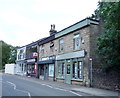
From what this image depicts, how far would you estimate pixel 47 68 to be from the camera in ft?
86.5

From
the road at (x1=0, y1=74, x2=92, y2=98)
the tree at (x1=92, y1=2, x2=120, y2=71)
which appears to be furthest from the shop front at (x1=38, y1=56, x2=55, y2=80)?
the tree at (x1=92, y1=2, x2=120, y2=71)

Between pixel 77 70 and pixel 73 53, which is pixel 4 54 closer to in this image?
pixel 73 53

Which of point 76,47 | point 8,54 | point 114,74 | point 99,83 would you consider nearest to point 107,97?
point 114,74

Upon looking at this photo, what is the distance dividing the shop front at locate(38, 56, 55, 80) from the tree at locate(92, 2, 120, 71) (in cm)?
1118

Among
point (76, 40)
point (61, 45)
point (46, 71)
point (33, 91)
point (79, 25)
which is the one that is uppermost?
point (79, 25)

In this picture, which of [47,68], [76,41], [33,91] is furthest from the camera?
[47,68]

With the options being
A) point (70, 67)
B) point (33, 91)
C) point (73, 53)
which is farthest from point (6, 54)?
point (33, 91)

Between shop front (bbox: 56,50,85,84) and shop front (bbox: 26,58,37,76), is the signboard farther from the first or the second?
shop front (bbox: 26,58,37,76)

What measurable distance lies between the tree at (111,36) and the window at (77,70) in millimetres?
4387

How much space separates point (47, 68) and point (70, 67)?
6.79 m

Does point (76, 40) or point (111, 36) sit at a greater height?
point (76, 40)

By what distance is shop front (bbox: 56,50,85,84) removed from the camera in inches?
736

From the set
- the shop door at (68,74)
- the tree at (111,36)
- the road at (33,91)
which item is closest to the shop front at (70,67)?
the shop door at (68,74)

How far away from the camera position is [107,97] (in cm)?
1145
